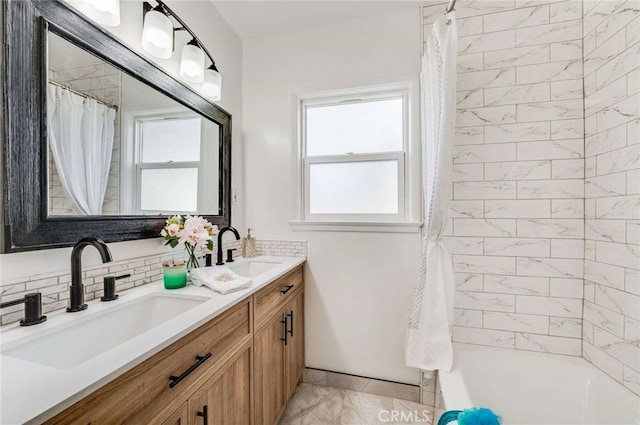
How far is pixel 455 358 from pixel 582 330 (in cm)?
75

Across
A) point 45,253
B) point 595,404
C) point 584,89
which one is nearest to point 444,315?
point 595,404

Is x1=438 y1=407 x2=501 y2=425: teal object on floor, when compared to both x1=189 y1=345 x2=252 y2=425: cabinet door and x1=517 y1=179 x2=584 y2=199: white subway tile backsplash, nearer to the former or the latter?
x1=189 y1=345 x2=252 y2=425: cabinet door

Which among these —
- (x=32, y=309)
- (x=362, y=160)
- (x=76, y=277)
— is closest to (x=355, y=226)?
(x=362, y=160)

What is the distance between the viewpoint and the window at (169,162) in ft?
3.95

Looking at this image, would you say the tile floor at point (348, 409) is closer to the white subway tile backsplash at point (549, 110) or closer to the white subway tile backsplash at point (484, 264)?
the white subway tile backsplash at point (484, 264)

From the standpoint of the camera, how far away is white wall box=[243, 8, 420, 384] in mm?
1786

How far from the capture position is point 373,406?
5.56 feet

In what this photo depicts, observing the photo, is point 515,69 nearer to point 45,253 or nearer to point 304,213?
point 304,213

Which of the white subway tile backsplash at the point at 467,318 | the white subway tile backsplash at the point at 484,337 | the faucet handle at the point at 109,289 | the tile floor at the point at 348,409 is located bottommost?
the tile floor at the point at 348,409

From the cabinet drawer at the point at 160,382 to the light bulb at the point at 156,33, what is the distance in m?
1.26

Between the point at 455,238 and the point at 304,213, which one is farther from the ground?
the point at 304,213

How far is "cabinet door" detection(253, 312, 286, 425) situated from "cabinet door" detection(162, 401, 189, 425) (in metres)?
0.42

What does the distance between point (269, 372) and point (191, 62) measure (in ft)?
5.57

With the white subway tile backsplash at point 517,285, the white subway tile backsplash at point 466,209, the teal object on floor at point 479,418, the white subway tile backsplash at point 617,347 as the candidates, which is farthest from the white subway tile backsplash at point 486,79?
the teal object on floor at point 479,418
